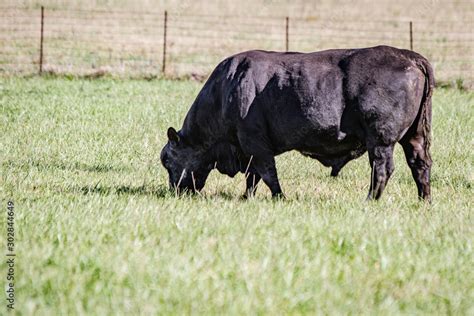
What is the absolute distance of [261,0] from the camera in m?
40.9

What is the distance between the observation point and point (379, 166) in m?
8.90

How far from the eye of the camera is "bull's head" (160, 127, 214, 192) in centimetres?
988

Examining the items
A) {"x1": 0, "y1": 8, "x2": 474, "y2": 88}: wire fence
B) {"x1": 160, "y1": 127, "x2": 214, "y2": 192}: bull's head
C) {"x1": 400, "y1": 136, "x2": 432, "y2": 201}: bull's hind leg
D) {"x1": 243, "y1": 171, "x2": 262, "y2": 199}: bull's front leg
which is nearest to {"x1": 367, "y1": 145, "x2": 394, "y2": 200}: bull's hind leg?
{"x1": 400, "y1": 136, "x2": 432, "y2": 201}: bull's hind leg

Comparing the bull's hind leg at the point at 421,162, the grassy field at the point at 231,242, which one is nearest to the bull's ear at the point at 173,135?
the grassy field at the point at 231,242

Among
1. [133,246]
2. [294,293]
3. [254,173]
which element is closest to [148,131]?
[254,173]

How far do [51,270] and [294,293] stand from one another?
4.95ft

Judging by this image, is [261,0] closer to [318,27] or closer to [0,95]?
[318,27]

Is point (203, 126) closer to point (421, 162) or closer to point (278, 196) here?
point (278, 196)

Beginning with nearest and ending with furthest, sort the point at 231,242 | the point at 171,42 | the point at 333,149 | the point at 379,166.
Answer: the point at 231,242
the point at 379,166
the point at 333,149
the point at 171,42

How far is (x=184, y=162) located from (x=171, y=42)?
71.1 ft

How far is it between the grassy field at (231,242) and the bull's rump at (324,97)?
2.26 ft

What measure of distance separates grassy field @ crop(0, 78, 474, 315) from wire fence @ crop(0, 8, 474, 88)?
1272cm

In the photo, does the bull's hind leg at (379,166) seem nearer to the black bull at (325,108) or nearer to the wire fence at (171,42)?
the black bull at (325,108)

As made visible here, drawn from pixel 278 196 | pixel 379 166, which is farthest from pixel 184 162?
pixel 379 166
